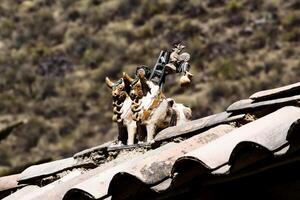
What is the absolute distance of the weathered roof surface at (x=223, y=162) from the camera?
380cm

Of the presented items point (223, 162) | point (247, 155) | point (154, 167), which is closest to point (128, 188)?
point (154, 167)

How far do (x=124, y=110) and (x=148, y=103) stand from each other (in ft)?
1.39

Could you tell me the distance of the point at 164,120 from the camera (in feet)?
20.4

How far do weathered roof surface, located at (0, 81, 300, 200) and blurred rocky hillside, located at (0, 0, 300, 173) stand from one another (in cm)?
2681

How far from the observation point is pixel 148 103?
20.0 feet

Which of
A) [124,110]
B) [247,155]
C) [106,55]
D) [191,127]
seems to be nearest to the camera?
[247,155]

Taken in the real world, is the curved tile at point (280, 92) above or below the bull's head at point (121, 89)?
below

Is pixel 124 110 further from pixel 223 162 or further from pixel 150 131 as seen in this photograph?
pixel 223 162

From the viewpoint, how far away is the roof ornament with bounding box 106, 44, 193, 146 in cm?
612

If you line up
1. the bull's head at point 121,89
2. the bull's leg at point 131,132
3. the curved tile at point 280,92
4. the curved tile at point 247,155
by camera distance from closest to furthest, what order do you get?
1. the curved tile at point 247,155
2. the curved tile at point 280,92
3. the bull's leg at point 131,132
4. the bull's head at point 121,89

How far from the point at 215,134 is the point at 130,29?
37889 millimetres

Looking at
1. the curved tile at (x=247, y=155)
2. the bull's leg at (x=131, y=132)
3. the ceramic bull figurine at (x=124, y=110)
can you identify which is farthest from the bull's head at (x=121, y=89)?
the curved tile at (x=247, y=155)

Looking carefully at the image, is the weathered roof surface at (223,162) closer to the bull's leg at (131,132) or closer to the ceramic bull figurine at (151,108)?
the ceramic bull figurine at (151,108)

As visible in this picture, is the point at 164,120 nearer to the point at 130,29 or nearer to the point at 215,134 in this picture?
the point at 215,134
